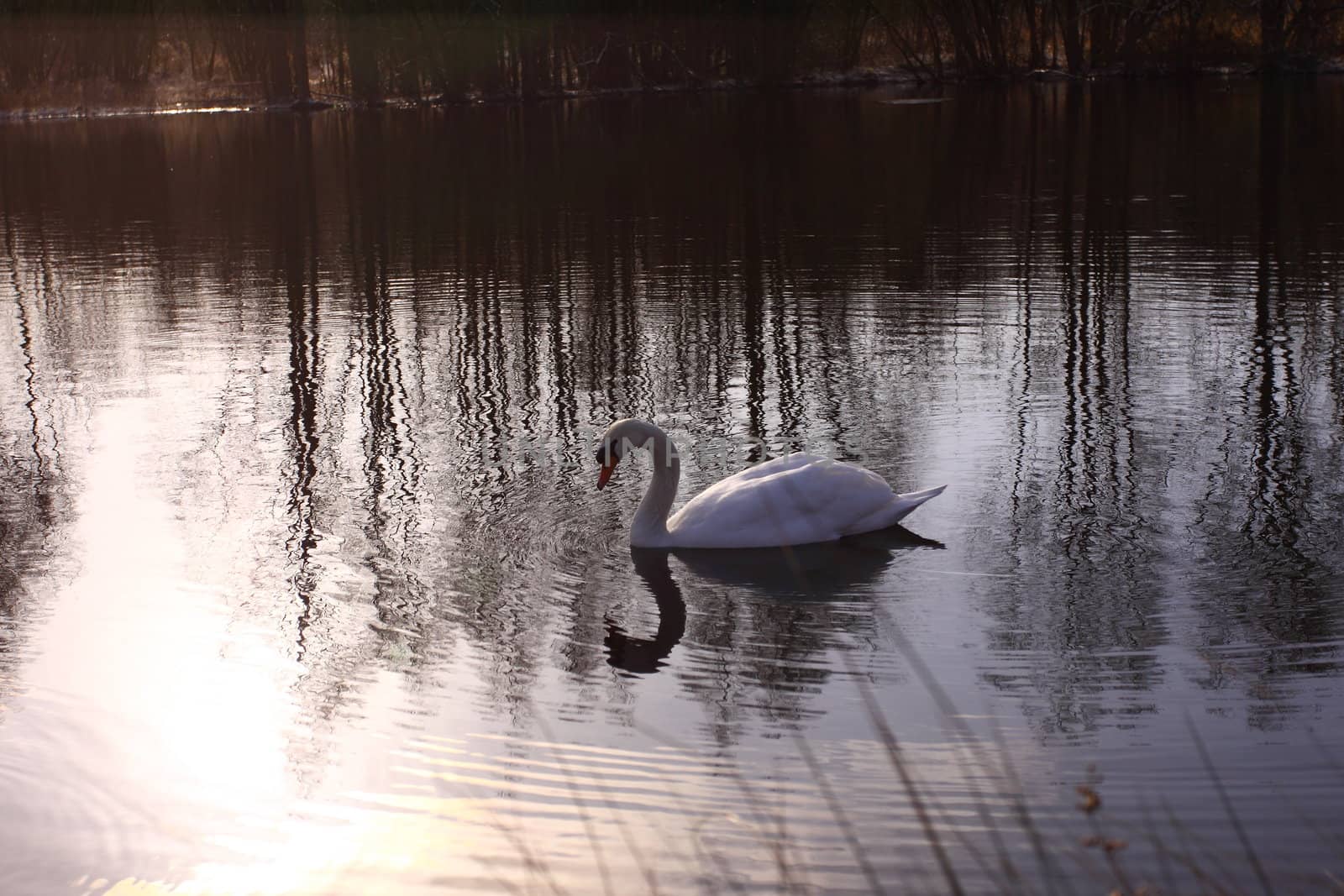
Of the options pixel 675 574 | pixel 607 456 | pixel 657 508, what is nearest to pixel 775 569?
pixel 675 574

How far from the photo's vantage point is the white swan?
783cm

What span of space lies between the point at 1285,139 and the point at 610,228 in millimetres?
12769

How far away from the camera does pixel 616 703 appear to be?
6.13 metres

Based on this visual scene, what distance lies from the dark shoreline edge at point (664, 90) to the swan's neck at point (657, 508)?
40.9 meters

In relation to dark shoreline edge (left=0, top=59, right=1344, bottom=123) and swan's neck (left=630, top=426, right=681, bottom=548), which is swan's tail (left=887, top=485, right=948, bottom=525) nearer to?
swan's neck (left=630, top=426, right=681, bottom=548)

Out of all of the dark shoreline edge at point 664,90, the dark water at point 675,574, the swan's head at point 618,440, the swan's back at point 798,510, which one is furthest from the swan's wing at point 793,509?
the dark shoreline edge at point 664,90

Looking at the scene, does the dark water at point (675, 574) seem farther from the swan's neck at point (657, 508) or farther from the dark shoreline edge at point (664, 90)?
the dark shoreline edge at point (664, 90)

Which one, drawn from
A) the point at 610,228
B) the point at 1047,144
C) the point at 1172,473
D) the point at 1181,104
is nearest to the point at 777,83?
the point at 1181,104

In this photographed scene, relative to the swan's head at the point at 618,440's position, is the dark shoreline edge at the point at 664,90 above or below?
above

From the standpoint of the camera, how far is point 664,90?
170 ft

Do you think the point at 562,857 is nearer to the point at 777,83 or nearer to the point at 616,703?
the point at 616,703

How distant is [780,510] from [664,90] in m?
45.5

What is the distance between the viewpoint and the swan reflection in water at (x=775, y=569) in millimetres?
7109

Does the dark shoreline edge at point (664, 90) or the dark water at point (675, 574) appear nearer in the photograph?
the dark water at point (675, 574)
